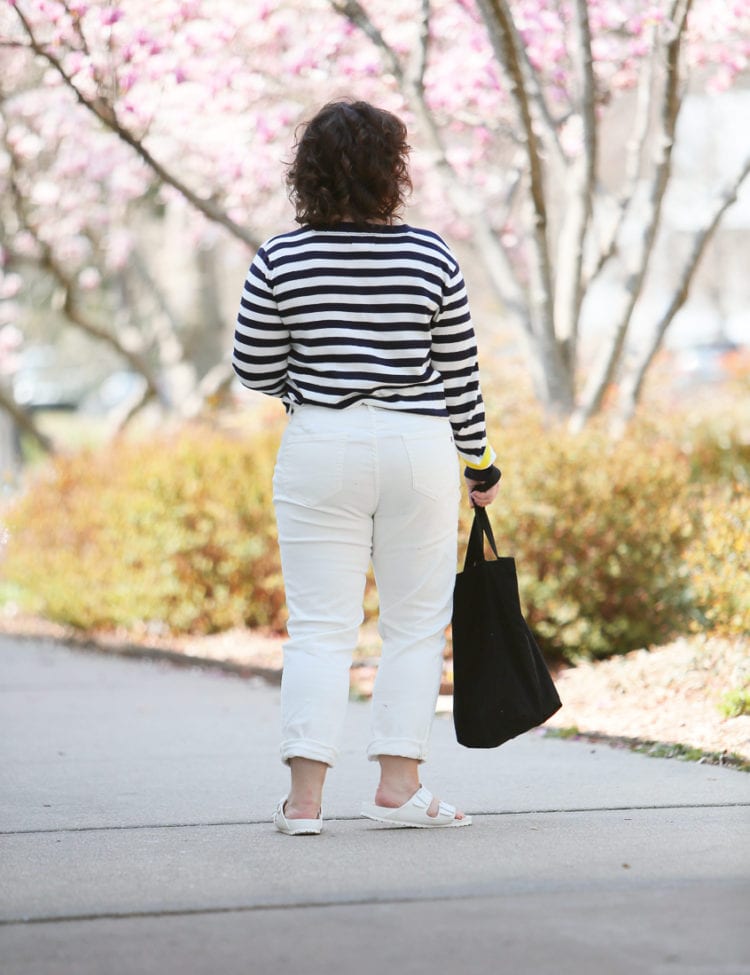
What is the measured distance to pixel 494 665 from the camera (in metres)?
3.82

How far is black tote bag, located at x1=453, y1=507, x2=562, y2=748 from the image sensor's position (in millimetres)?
3781

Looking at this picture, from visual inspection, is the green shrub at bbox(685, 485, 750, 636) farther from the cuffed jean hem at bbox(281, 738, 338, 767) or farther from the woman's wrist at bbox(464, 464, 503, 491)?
the cuffed jean hem at bbox(281, 738, 338, 767)

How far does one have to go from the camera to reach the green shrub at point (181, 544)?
8.23 meters

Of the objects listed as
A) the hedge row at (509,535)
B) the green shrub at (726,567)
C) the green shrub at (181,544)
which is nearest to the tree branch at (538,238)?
the hedge row at (509,535)

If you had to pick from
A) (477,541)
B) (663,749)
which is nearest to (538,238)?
(663,749)

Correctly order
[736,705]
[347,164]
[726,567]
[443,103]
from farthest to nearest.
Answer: [443,103] < [726,567] < [736,705] < [347,164]

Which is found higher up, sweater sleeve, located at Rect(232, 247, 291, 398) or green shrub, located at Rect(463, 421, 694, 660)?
sweater sleeve, located at Rect(232, 247, 291, 398)

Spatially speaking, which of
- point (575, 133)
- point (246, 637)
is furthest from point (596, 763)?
point (575, 133)

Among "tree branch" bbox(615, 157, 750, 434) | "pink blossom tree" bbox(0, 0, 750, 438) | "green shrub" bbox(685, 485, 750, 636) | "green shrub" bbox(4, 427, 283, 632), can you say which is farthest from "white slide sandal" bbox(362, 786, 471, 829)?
"tree branch" bbox(615, 157, 750, 434)

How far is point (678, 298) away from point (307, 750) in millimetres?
5344

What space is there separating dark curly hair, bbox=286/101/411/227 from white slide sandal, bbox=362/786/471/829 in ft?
4.87

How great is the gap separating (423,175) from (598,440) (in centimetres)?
597

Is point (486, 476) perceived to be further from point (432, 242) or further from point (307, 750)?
point (307, 750)

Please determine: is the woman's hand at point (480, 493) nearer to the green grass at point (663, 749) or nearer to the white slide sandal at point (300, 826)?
the white slide sandal at point (300, 826)
